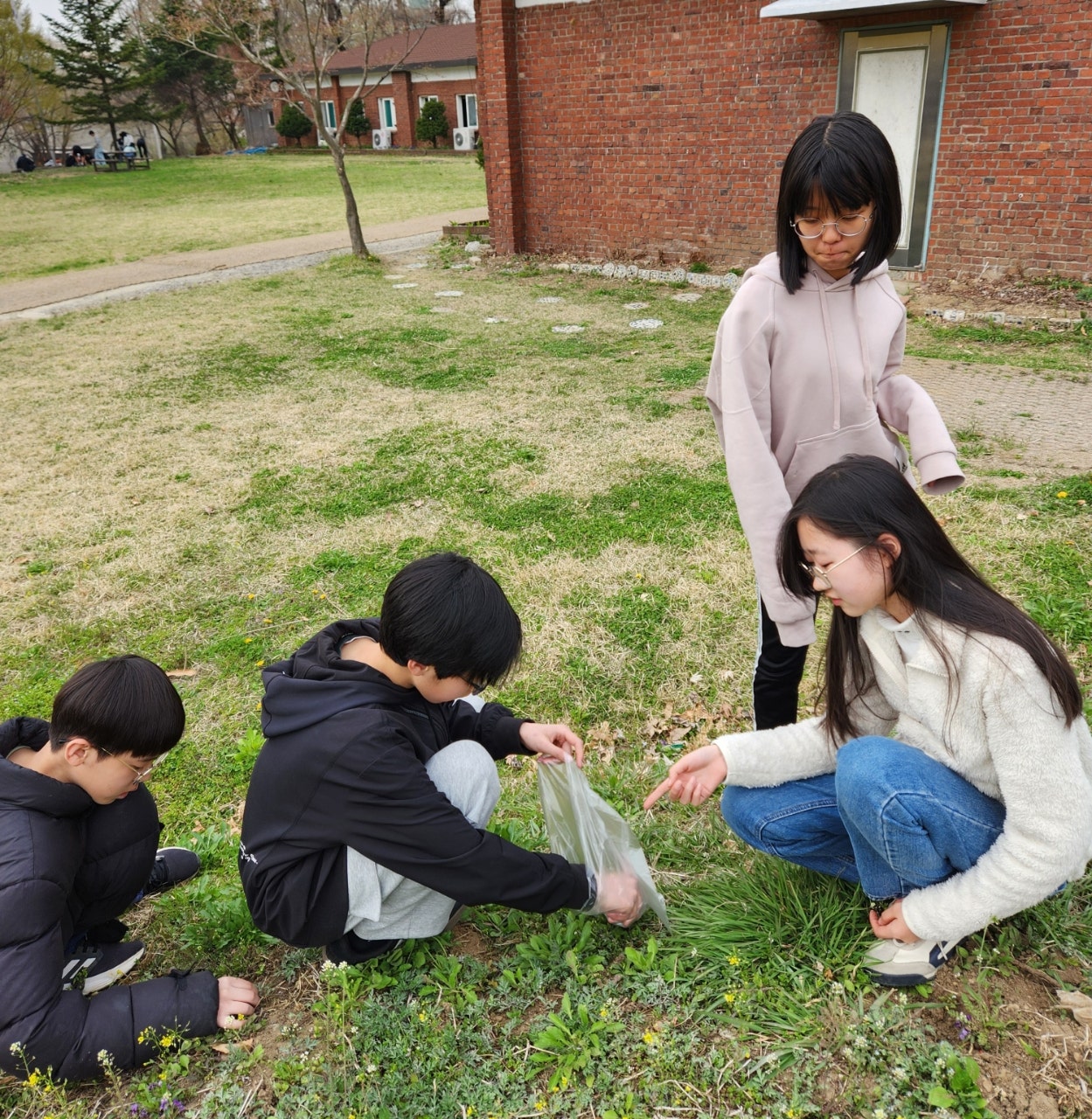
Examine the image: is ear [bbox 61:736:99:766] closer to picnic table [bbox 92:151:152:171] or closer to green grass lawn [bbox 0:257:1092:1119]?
green grass lawn [bbox 0:257:1092:1119]

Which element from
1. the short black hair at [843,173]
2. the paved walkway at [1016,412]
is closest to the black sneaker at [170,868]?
the short black hair at [843,173]

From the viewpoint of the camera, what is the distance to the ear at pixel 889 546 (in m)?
1.81

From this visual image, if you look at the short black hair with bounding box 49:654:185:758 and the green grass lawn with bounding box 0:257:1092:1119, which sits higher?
the short black hair with bounding box 49:654:185:758

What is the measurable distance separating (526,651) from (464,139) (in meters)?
38.9

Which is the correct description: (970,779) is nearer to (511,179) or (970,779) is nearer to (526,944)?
(526,944)

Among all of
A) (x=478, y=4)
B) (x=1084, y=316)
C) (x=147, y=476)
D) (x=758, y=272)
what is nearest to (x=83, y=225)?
(x=478, y=4)

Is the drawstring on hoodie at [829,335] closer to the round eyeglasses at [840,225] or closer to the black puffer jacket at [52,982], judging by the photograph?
the round eyeglasses at [840,225]

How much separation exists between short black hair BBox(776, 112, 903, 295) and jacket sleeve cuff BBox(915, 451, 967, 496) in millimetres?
537

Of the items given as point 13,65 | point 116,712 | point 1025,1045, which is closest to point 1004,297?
point 1025,1045

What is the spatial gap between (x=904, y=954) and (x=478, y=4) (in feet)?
43.2

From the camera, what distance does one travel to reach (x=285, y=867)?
2.06m

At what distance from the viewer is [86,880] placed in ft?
7.61

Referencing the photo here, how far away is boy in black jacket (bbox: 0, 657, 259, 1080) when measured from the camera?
6.36 ft

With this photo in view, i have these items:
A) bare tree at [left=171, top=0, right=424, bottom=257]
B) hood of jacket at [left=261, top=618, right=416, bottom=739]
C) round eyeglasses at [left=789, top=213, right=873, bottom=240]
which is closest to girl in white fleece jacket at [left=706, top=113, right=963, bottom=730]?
round eyeglasses at [left=789, top=213, right=873, bottom=240]
